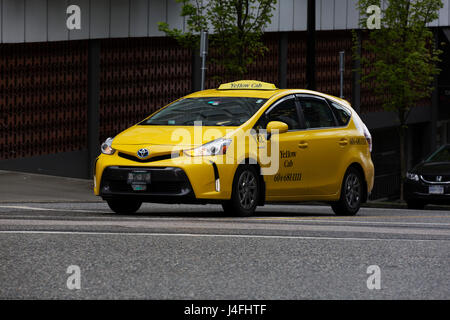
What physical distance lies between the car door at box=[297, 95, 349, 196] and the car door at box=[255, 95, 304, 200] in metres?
0.13

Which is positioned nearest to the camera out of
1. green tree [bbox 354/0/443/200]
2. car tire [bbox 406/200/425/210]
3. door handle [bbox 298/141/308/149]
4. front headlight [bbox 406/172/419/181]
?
door handle [bbox 298/141/308/149]

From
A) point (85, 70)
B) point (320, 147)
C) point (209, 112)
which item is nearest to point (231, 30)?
point (85, 70)

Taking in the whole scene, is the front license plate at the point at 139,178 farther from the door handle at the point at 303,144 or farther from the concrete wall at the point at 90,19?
the concrete wall at the point at 90,19

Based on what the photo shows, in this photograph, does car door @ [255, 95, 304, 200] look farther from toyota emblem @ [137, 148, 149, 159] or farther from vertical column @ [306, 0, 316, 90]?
vertical column @ [306, 0, 316, 90]

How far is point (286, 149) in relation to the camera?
547 inches

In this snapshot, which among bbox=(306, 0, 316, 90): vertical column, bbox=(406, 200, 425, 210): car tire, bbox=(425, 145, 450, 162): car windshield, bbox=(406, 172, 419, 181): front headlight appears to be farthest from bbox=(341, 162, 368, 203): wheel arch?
bbox=(306, 0, 316, 90): vertical column

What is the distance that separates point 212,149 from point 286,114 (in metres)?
1.90

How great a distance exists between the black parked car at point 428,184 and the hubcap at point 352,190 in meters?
6.38

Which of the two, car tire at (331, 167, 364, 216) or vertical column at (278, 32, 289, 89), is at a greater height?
vertical column at (278, 32, 289, 89)

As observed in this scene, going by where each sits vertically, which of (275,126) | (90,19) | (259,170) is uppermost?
(90,19)

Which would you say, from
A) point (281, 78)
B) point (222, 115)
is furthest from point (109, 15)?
point (222, 115)

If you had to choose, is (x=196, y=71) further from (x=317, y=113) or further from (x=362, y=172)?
(x=317, y=113)

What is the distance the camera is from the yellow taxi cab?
1259 cm

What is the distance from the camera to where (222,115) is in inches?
533
